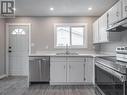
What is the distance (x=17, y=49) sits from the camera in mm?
6273

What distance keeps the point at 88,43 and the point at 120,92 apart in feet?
13.5

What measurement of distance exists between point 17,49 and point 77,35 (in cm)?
245

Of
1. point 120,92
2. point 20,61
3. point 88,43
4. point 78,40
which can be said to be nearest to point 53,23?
point 78,40

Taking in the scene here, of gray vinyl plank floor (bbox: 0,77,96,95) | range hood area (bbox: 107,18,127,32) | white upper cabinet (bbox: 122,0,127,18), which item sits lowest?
gray vinyl plank floor (bbox: 0,77,96,95)

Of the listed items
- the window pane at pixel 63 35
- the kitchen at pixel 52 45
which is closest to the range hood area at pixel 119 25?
the kitchen at pixel 52 45

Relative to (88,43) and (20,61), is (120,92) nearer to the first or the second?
(88,43)

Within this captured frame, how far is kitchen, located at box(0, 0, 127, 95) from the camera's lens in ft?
15.6

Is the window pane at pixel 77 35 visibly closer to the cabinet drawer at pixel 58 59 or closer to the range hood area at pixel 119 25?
the cabinet drawer at pixel 58 59

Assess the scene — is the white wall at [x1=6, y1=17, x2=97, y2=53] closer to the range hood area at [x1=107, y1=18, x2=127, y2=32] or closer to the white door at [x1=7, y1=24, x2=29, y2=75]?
the white door at [x1=7, y1=24, x2=29, y2=75]

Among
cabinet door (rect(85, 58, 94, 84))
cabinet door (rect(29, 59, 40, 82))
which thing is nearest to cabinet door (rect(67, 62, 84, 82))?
cabinet door (rect(85, 58, 94, 84))

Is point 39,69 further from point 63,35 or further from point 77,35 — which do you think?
point 77,35

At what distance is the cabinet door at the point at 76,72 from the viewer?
4.75 metres

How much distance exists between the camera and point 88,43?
19.7ft

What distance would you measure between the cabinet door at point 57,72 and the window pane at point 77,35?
1567mm
